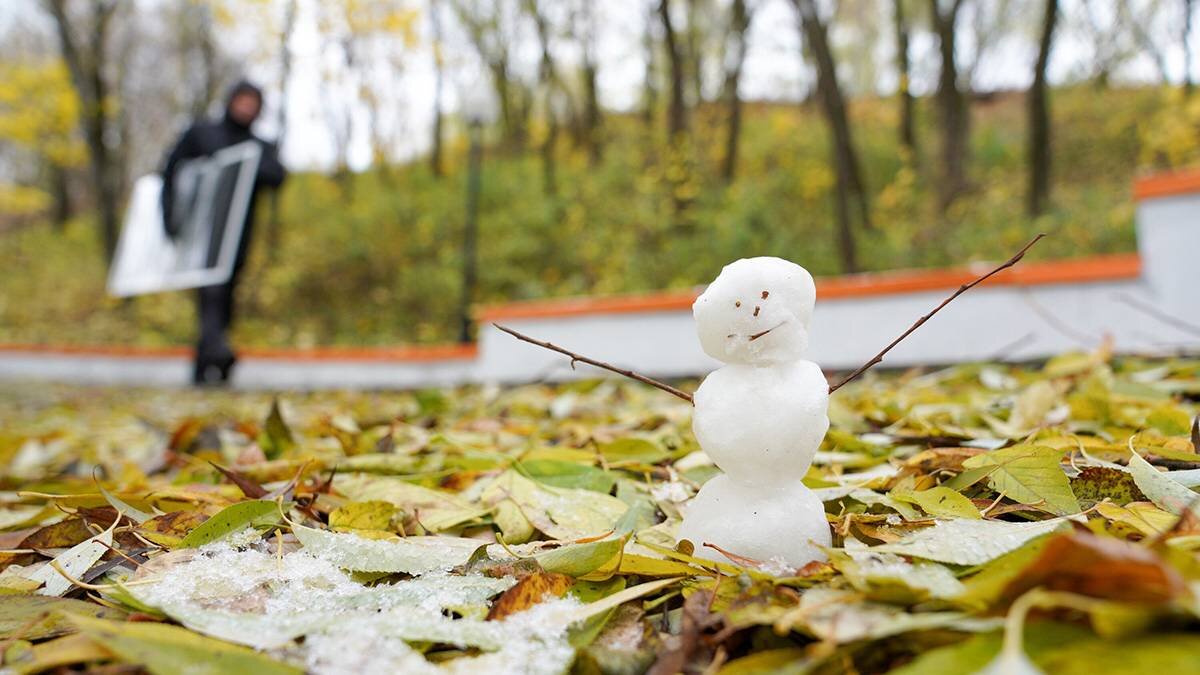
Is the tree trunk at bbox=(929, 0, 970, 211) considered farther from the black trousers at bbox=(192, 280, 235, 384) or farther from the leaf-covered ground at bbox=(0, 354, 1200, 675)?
the leaf-covered ground at bbox=(0, 354, 1200, 675)

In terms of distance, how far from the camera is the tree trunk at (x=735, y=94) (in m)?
11.7

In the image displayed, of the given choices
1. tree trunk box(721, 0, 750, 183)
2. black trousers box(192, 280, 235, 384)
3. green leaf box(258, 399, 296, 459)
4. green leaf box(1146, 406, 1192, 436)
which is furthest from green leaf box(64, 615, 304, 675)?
tree trunk box(721, 0, 750, 183)

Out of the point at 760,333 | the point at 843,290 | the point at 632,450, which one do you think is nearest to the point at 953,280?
the point at 843,290

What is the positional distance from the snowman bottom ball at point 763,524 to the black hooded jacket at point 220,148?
5.49 meters

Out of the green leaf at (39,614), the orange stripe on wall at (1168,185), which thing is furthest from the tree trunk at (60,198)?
the green leaf at (39,614)

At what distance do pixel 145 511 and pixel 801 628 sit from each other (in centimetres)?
80

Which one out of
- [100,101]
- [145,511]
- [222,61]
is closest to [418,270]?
[100,101]

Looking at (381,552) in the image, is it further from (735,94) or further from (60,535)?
(735,94)

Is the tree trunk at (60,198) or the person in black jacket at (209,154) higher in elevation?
the tree trunk at (60,198)

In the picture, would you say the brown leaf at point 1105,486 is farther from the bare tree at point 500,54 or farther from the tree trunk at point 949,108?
the bare tree at point 500,54

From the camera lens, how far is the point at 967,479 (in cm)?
91

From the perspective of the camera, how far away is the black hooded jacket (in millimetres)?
5625

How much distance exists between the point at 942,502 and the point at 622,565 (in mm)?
351

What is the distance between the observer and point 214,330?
571cm
